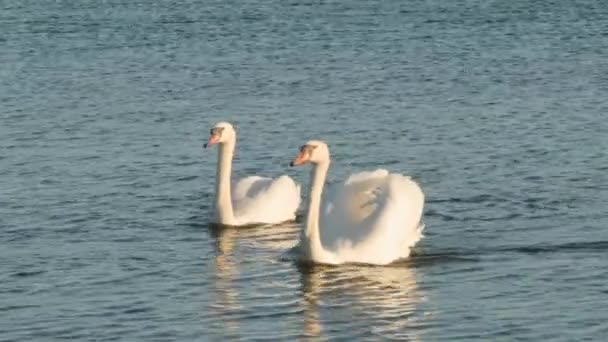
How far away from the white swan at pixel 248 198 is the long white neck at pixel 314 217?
5.66 feet

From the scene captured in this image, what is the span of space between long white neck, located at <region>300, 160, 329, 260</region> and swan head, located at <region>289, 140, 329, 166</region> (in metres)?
0.08

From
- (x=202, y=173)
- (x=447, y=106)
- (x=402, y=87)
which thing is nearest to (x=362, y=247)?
(x=202, y=173)

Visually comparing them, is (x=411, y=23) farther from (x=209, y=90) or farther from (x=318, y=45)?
(x=209, y=90)

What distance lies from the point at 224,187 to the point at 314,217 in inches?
97.9

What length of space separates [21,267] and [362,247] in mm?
3351

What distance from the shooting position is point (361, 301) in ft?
57.0

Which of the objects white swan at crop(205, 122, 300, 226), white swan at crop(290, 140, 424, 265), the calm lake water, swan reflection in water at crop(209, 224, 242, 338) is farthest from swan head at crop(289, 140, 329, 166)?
white swan at crop(205, 122, 300, 226)

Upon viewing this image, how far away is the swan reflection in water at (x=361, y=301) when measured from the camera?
16219 mm

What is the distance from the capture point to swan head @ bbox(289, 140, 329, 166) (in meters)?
19.3

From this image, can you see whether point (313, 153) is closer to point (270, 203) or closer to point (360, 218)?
point (360, 218)

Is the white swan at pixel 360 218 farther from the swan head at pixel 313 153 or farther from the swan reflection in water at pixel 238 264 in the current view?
the swan reflection in water at pixel 238 264

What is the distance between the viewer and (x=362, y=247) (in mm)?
19188

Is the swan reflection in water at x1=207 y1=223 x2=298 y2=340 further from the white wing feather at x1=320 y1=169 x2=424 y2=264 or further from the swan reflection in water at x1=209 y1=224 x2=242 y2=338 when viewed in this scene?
the white wing feather at x1=320 y1=169 x2=424 y2=264

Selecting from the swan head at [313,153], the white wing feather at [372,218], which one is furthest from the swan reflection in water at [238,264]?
the swan head at [313,153]
